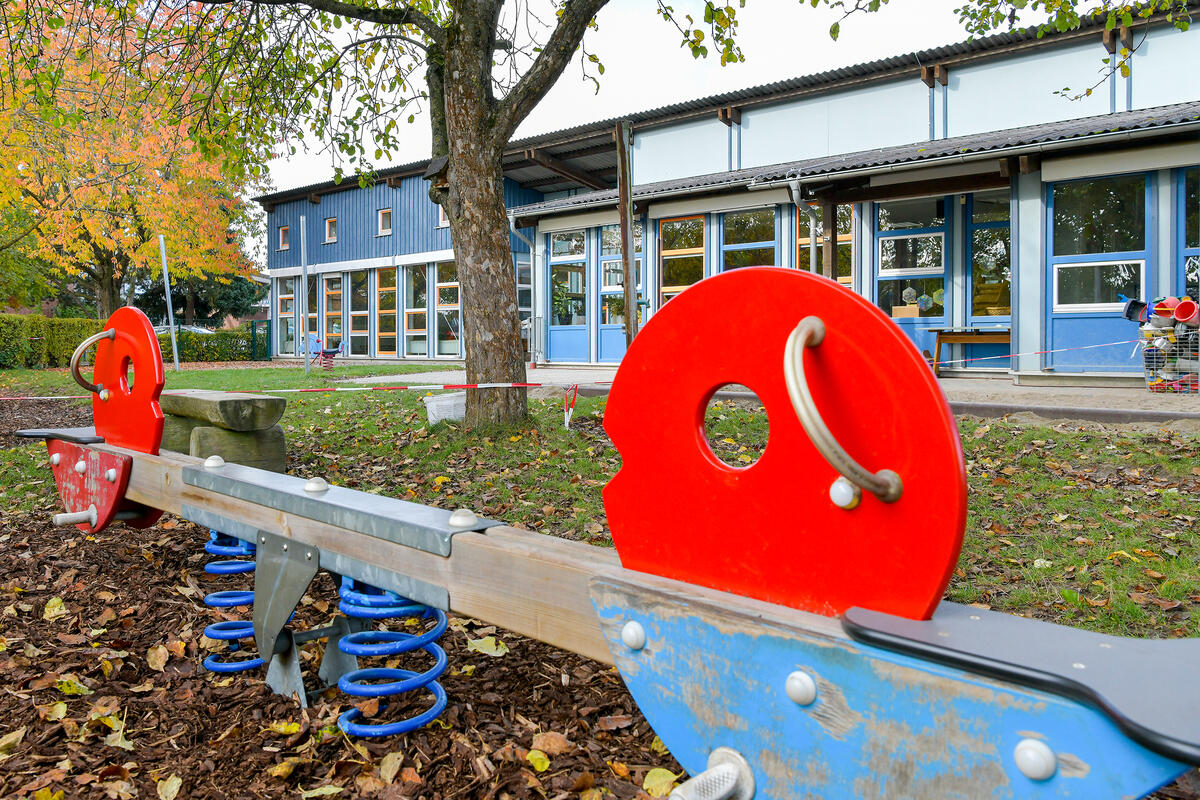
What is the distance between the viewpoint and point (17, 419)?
866 centimetres

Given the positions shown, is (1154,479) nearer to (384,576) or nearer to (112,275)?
(384,576)

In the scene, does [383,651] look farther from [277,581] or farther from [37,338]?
[37,338]

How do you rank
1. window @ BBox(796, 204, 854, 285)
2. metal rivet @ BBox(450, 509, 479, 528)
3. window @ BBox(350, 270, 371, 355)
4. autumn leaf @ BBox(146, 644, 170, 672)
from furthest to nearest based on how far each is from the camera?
window @ BBox(350, 270, 371, 355) < window @ BBox(796, 204, 854, 285) < autumn leaf @ BBox(146, 644, 170, 672) < metal rivet @ BBox(450, 509, 479, 528)

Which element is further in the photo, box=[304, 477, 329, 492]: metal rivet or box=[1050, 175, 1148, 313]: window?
box=[1050, 175, 1148, 313]: window

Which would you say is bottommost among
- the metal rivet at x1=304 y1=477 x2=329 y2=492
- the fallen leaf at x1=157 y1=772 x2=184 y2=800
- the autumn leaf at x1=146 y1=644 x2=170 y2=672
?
the fallen leaf at x1=157 y1=772 x2=184 y2=800

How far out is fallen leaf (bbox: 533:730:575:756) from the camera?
201 cm

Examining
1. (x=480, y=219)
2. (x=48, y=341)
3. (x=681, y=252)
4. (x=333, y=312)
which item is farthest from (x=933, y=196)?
(x=48, y=341)

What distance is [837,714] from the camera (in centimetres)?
106

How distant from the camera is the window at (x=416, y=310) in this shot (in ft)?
79.4

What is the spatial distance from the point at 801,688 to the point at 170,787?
5.24ft

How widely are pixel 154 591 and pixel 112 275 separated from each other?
100 ft

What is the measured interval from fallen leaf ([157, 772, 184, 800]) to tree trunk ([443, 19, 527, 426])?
170 inches

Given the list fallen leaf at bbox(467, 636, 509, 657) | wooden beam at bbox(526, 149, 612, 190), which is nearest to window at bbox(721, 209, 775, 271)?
wooden beam at bbox(526, 149, 612, 190)

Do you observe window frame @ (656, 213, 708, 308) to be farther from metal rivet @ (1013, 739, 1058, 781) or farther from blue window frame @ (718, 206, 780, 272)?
metal rivet @ (1013, 739, 1058, 781)
